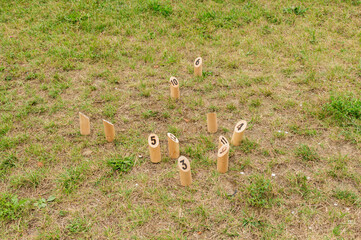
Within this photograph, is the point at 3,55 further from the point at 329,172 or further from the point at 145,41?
the point at 329,172

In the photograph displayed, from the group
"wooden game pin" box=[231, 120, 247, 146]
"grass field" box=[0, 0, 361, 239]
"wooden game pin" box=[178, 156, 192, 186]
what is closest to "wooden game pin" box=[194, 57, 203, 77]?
"grass field" box=[0, 0, 361, 239]

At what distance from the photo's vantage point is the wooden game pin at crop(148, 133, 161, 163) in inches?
124

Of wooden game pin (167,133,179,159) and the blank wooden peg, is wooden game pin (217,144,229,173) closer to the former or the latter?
wooden game pin (167,133,179,159)

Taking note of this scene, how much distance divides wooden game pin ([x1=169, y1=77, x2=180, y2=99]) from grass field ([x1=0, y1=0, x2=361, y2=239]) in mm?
90

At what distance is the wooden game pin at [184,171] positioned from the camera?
113 inches

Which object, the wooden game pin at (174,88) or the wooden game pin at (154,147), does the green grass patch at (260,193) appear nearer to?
the wooden game pin at (154,147)

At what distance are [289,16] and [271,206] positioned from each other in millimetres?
4338

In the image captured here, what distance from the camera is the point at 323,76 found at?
14.8 feet

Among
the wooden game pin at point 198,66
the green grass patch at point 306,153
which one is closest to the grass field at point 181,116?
the green grass patch at point 306,153

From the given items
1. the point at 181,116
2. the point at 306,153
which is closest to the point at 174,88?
the point at 181,116

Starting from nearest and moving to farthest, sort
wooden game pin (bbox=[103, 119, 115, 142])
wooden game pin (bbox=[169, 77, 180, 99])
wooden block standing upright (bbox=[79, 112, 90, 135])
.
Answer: wooden game pin (bbox=[103, 119, 115, 142]) < wooden block standing upright (bbox=[79, 112, 90, 135]) < wooden game pin (bbox=[169, 77, 180, 99])

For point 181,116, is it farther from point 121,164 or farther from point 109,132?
point 121,164

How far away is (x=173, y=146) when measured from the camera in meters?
3.22

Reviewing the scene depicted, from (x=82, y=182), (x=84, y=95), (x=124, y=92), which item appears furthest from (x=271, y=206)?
(x=84, y=95)
